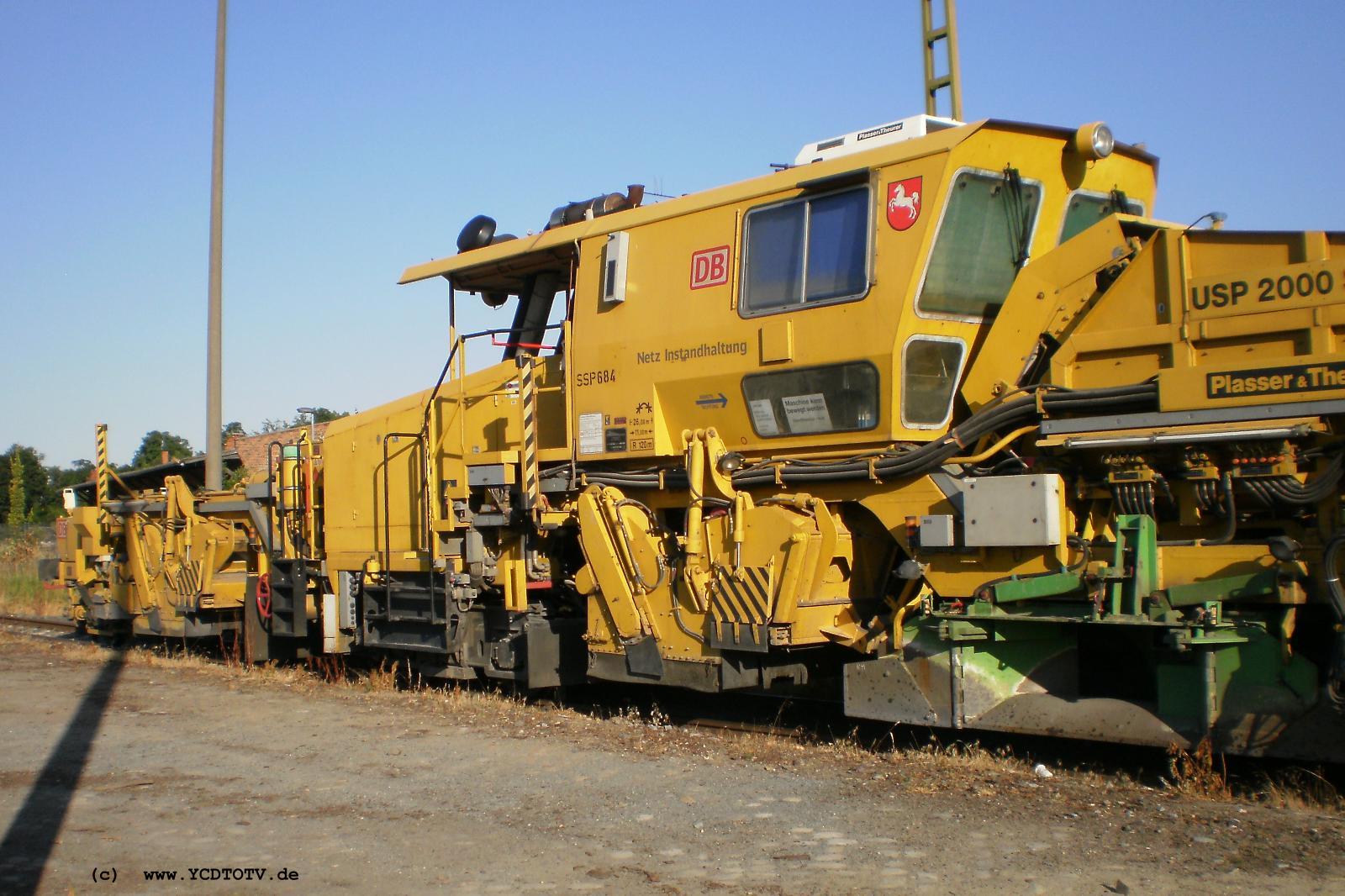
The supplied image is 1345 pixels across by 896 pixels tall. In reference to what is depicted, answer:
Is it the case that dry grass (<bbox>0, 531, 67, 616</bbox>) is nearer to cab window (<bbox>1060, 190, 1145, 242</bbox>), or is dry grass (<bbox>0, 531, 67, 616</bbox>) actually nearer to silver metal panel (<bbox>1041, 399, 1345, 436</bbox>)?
cab window (<bbox>1060, 190, 1145, 242</bbox>)

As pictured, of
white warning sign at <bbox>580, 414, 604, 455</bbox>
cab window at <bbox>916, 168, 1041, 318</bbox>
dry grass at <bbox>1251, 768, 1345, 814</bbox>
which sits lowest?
dry grass at <bbox>1251, 768, 1345, 814</bbox>

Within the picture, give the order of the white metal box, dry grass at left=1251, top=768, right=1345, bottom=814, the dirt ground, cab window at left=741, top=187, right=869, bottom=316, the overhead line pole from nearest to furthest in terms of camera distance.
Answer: the dirt ground, dry grass at left=1251, top=768, right=1345, bottom=814, cab window at left=741, top=187, right=869, bottom=316, the white metal box, the overhead line pole

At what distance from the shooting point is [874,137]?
7.83 metres

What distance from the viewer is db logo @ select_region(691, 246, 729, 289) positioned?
838 centimetres

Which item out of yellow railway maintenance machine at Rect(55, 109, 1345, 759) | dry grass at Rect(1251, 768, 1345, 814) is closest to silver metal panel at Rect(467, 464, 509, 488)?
yellow railway maintenance machine at Rect(55, 109, 1345, 759)

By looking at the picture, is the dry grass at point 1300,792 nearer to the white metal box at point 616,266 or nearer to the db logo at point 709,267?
the db logo at point 709,267

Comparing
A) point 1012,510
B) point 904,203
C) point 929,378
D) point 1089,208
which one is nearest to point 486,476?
point 929,378

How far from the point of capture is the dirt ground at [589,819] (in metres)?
5.09

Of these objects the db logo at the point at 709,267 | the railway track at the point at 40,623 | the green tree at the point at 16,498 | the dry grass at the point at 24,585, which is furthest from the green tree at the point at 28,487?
the db logo at the point at 709,267

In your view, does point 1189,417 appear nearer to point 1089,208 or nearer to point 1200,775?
point 1200,775

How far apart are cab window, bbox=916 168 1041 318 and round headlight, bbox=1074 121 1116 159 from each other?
0.37 metres

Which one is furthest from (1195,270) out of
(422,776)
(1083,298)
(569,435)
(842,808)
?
(422,776)

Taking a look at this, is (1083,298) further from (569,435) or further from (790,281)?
(569,435)

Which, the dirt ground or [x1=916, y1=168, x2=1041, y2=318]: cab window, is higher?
[x1=916, y1=168, x2=1041, y2=318]: cab window
